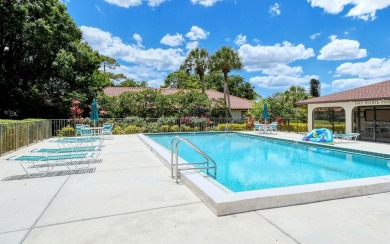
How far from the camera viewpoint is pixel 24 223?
3.58 meters

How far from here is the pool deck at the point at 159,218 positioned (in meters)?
3.15

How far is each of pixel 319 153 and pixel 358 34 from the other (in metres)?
19.0

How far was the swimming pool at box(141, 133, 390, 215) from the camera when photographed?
4117 mm

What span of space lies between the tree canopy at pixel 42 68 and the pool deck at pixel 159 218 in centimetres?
1522

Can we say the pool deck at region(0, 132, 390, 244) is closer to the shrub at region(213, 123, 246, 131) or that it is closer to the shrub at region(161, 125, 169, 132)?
the shrub at region(161, 125, 169, 132)

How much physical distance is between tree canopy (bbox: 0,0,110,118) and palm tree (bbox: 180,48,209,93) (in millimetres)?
10924

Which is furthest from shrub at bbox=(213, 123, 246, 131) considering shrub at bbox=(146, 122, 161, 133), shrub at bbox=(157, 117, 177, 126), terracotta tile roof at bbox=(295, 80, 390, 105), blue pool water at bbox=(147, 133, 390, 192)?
blue pool water at bbox=(147, 133, 390, 192)

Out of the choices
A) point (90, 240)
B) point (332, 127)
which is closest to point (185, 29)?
Answer: point (332, 127)

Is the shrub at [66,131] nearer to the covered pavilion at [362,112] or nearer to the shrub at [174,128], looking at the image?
the shrub at [174,128]

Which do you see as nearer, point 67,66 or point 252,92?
point 67,66

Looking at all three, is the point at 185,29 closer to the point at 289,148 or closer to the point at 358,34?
the point at 358,34

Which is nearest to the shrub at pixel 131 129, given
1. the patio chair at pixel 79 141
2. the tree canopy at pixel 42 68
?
the tree canopy at pixel 42 68

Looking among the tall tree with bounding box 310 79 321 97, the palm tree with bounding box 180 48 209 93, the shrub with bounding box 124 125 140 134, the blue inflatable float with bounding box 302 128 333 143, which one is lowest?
the blue inflatable float with bounding box 302 128 333 143

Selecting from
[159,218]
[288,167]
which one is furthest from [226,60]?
[159,218]
